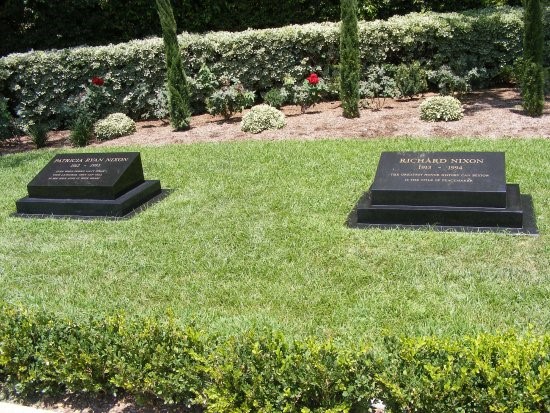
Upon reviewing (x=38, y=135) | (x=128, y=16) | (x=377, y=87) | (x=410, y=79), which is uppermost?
(x=128, y=16)

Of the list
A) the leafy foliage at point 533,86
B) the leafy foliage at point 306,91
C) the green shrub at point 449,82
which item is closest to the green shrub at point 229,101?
the leafy foliage at point 306,91

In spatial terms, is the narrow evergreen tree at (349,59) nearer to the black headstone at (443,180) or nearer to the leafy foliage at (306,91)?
the leafy foliage at (306,91)

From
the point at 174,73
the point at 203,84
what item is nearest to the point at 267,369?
the point at 174,73

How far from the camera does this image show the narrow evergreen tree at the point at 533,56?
34.8 ft

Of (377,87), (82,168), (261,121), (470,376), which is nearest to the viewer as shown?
(470,376)

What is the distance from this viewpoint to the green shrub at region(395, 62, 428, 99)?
44.2 ft

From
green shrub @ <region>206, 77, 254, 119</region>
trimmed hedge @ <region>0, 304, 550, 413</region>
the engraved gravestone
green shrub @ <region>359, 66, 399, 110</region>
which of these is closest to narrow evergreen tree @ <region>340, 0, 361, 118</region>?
green shrub @ <region>359, 66, 399, 110</region>

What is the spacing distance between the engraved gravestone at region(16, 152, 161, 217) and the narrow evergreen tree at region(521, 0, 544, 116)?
23.3 feet

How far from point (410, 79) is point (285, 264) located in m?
8.95

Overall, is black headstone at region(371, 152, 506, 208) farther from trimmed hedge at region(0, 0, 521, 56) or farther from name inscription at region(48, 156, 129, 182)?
trimmed hedge at region(0, 0, 521, 56)

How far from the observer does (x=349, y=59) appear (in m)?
12.1

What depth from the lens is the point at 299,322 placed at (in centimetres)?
476

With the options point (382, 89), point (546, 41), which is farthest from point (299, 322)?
point (546, 41)

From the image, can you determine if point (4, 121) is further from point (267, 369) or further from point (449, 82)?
point (267, 369)
